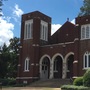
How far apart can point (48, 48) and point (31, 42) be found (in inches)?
135

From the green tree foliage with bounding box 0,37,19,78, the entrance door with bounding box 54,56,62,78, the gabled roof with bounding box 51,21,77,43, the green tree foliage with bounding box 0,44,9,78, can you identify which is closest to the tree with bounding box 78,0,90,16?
the gabled roof with bounding box 51,21,77,43

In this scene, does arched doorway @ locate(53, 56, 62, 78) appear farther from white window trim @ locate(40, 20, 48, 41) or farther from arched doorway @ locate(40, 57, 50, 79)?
white window trim @ locate(40, 20, 48, 41)

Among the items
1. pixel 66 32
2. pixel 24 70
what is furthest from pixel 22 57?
pixel 66 32

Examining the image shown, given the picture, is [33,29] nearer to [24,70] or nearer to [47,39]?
[47,39]

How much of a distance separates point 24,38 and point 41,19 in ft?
15.2

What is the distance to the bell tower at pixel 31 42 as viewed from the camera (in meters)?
49.2

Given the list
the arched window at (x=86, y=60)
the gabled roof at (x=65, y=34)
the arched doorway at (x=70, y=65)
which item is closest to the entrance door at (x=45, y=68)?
the gabled roof at (x=65, y=34)

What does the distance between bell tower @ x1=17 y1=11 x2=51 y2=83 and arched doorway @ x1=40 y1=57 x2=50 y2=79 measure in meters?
1.41

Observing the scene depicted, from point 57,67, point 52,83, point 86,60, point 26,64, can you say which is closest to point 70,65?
point 57,67

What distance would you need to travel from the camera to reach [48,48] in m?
49.0

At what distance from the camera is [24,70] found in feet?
165

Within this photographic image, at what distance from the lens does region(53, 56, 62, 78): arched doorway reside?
160 feet

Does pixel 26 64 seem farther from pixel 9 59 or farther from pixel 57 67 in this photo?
pixel 9 59

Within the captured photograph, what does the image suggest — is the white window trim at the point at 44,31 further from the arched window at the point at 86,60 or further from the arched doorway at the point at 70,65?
the arched window at the point at 86,60
